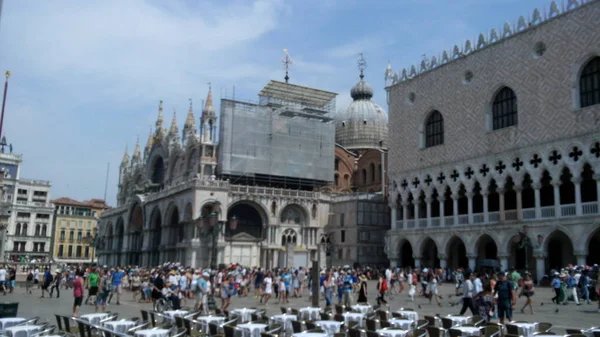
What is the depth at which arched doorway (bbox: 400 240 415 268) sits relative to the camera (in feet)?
146

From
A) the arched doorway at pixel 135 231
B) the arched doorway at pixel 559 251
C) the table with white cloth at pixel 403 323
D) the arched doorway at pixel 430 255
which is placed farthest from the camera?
the arched doorway at pixel 135 231

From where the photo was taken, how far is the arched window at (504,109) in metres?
35.2

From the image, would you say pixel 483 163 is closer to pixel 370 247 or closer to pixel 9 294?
pixel 370 247

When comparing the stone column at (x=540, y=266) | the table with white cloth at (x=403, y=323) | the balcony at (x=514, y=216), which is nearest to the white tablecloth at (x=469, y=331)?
the table with white cloth at (x=403, y=323)

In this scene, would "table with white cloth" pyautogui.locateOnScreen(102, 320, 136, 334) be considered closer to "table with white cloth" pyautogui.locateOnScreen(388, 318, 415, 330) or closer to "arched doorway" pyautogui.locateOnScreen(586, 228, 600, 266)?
"table with white cloth" pyautogui.locateOnScreen(388, 318, 415, 330)

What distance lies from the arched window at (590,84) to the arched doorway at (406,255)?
18.1m

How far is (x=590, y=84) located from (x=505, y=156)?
6462 mm

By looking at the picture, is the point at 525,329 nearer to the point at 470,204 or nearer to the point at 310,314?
the point at 310,314

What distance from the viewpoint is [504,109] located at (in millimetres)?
35781

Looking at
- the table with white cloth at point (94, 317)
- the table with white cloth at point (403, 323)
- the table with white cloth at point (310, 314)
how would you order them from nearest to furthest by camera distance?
the table with white cloth at point (403, 323) < the table with white cloth at point (94, 317) < the table with white cloth at point (310, 314)

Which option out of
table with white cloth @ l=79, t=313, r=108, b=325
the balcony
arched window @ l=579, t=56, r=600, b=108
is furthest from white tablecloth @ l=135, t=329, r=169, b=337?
arched window @ l=579, t=56, r=600, b=108

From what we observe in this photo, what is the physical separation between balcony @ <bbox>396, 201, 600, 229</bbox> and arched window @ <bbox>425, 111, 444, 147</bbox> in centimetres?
556

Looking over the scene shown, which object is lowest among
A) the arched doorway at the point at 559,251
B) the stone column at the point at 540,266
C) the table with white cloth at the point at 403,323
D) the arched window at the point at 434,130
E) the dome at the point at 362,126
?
the table with white cloth at the point at 403,323

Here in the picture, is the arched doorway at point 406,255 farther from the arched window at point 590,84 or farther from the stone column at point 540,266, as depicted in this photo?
the arched window at point 590,84
